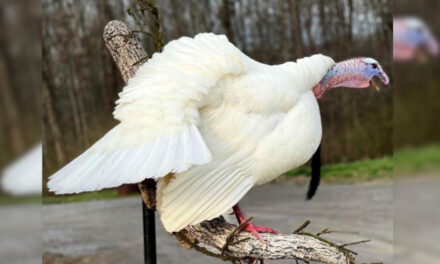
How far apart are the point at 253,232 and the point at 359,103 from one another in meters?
1.18

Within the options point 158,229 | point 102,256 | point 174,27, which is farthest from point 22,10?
point 102,256

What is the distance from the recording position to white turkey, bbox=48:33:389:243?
971 mm

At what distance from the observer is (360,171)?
7.05 feet

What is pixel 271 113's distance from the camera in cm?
109

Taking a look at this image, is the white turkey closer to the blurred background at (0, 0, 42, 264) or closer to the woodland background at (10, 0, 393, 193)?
the blurred background at (0, 0, 42, 264)

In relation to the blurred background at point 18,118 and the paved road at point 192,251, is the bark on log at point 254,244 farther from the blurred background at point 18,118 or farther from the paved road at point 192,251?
the paved road at point 192,251

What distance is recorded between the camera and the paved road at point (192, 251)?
1.99 m

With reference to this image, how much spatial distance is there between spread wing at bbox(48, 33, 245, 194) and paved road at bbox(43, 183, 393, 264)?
39.0 inches

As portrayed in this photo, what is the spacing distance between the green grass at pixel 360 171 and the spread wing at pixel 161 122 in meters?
1.12

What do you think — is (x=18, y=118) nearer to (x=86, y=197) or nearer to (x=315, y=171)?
(x=315, y=171)

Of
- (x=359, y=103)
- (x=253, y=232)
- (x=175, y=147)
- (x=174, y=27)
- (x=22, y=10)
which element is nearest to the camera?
(x=22, y=10)

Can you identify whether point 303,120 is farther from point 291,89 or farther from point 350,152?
point 350,152

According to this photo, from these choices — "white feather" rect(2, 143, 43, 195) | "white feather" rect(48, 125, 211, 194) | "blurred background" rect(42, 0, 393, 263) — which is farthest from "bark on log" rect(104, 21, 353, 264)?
"blurred background" rect(42, 0, 393, 263)

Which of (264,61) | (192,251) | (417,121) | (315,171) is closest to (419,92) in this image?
(417,121)
